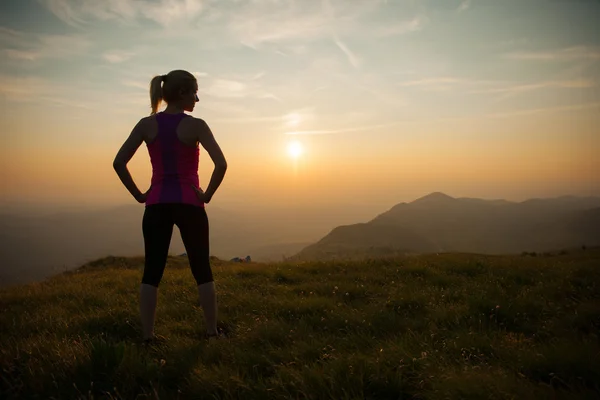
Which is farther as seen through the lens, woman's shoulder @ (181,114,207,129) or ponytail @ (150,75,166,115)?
ponytail @ (150,75,166,115)

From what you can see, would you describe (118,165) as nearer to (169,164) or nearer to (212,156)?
(169,164)

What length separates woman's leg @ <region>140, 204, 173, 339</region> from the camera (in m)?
4.38

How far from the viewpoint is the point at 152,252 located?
4.44 meters

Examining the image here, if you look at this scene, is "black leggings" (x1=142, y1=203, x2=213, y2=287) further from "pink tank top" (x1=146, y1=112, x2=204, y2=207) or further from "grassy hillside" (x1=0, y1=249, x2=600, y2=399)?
"grassy hillside" (x1=0, y1=249, x2=600, y2=399)

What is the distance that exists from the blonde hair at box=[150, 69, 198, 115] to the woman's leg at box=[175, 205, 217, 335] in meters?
1.48

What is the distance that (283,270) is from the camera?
9141 millimetres

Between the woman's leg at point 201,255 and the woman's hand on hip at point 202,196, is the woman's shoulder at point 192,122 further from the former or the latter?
the woman's leg at point 201,255

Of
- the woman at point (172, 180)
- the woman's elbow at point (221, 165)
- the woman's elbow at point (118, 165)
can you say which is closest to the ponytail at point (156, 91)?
the woman at point (172, 180)

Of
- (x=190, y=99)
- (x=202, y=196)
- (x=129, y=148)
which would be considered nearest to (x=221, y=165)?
(x=202, y=196)

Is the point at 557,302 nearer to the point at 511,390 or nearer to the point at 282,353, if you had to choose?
the point at 511,390

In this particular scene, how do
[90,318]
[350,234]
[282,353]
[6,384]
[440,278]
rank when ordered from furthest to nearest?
[350,234]
[440,278]
[90,318]
[282,353]
[6,384]

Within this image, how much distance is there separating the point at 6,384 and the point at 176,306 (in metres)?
2.89

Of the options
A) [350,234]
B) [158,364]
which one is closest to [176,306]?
[158,364]

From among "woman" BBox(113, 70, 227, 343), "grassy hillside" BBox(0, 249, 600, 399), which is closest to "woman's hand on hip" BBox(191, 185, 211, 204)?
"woman" BBox(113, 70, 227, 343)
